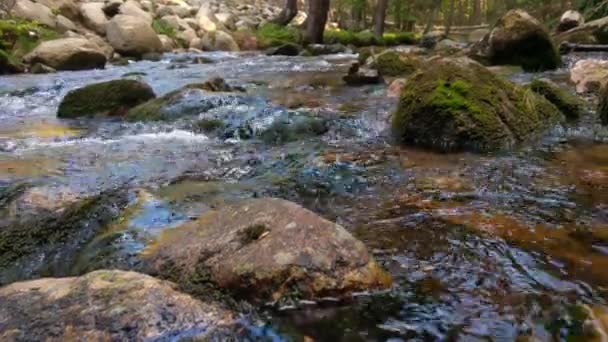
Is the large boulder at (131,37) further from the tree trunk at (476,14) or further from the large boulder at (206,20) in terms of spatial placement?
the tree trunk at (476,14)

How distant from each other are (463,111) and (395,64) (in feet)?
16.5

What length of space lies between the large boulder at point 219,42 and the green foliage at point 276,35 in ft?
4.95

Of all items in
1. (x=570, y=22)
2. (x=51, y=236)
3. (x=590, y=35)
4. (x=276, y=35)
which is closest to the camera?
(x=51, y=236)

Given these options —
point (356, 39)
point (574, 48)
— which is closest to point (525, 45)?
point (574, 48)

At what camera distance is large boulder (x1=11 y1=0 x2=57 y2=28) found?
1692 cm

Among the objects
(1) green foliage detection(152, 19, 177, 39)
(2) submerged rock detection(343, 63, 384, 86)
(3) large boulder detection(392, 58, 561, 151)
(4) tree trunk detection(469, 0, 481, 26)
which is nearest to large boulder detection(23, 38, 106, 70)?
(2) submerged rock detection(343, 63, 384, 86)

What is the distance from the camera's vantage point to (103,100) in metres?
7.62

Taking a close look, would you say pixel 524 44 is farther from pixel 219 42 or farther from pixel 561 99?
pixel 219 42

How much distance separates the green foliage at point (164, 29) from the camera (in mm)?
20031

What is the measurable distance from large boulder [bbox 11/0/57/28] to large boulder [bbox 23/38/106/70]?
14.6ft

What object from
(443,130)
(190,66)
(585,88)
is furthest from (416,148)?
(190,66)

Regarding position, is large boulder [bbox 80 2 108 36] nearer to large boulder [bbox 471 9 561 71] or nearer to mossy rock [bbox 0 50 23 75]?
mossy rock [bbox 0 50 23 75]

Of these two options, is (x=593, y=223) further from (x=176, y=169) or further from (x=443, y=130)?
(x=176, y=169)

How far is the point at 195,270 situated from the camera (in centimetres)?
243
